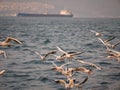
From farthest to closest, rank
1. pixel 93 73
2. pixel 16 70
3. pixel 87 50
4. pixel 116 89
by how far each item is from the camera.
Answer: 1. pixel 87 50
2. pixel 16 70
3. pixel 93 73
4. pixel 116 89

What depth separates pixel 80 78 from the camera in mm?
27344

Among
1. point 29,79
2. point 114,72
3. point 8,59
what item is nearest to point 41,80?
point 29,79

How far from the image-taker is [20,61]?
35.8 metres

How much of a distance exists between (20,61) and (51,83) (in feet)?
34.6

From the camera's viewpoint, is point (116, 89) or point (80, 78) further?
point (80, 78)

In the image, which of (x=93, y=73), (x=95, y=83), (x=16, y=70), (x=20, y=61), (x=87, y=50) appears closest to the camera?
(x=95, y=83)

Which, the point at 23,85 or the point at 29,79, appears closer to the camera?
the point at 23,85

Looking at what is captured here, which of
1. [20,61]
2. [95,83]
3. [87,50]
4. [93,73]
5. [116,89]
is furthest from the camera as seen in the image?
[87,50]

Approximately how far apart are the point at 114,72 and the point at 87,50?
15.3 m

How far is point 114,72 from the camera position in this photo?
30078mm

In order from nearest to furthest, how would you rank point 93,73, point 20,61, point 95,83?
point 95,83, point 93,73, point 20,61

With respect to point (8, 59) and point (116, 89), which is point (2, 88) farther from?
point (8, 59)

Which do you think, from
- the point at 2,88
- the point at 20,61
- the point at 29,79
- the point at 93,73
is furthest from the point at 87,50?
the point at 2,88

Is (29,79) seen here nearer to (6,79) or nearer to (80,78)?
(6,79)
